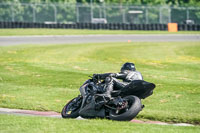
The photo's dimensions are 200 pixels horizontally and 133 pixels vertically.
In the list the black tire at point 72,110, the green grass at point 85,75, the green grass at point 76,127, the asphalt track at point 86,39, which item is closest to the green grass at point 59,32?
the asphalt track at point 86,39

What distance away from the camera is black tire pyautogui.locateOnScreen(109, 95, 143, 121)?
8.94 m

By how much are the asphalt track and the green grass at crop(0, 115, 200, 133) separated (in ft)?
70.4

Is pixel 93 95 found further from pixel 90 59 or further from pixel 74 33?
pixel 74 33

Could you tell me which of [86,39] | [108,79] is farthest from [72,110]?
[86,39]

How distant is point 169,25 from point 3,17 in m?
17.1

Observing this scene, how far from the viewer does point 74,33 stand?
4038cm

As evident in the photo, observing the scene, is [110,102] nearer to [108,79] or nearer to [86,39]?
[108,79]

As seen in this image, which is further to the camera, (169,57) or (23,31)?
(23,31)

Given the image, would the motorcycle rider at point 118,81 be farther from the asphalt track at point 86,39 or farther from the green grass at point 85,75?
the asphalt track at point 86,39

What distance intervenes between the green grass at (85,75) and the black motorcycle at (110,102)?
1.79m

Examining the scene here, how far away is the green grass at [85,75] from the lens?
12258mm

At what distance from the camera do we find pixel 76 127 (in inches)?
330

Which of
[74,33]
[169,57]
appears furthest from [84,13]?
[169,57]

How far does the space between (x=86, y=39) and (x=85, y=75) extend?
1929 centimetres
